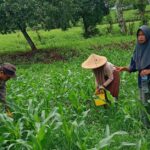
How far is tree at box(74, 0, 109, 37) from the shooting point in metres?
31.0

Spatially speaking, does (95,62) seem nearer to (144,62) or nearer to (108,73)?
(108,73)

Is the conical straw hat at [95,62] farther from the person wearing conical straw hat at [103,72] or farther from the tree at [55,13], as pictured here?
the tree at [55,13]

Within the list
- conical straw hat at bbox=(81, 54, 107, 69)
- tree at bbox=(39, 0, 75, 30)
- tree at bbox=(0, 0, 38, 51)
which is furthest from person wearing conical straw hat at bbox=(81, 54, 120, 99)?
tree at bbox=(39, 0, 75, 30)

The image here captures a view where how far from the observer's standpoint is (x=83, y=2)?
30.7 m

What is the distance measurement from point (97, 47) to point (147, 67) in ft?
50.6

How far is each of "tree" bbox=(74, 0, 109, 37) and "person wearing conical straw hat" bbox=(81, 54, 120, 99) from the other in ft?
72.5

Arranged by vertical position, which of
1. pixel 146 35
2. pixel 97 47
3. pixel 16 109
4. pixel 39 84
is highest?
pixel 146 35

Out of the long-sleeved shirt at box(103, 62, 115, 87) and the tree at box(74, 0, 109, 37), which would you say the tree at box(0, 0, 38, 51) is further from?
the long-sleeved shirt at box(103, 62, 115, 87)

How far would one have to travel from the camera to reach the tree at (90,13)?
3098cm

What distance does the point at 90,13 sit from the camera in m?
31.5

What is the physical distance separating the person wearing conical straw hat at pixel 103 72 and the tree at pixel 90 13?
72.5 ft

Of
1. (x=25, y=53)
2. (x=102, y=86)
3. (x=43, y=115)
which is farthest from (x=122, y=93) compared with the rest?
(x=25, y=53)

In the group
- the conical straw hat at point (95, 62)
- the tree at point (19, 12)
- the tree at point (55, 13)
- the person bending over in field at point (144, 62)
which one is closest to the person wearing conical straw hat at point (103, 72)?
the conical straw hat at point (95, 62)

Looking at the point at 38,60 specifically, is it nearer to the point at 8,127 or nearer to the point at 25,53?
the point at 25,53
